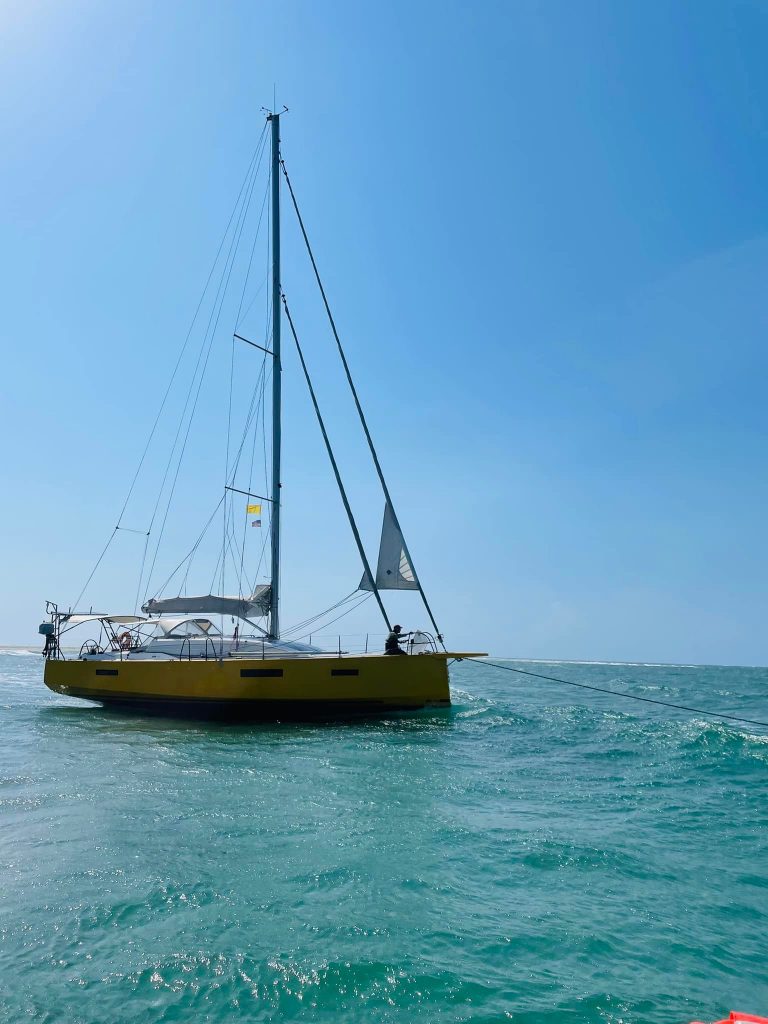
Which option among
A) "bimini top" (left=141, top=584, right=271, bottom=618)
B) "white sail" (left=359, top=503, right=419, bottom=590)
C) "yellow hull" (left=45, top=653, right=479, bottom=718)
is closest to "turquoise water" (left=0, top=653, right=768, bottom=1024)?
"yellow hull" (left=45, top=653, right=479, bottom=718)

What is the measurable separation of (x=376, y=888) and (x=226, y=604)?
1509 centimetres

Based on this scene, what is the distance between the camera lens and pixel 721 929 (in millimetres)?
5902

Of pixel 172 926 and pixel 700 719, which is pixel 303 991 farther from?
pixel 700 719

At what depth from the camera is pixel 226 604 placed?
20.8 metres

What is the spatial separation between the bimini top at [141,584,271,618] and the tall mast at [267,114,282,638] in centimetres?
31

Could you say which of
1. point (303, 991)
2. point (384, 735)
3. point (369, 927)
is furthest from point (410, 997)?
point (384, 735)

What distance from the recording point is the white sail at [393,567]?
18.7 m

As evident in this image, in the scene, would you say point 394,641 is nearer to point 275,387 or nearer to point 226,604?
point 226,604

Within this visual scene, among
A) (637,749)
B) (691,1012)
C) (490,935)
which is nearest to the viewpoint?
(691,1012)

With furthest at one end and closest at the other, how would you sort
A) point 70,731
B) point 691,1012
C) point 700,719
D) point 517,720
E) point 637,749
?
point 700,719
point 517,720
point 70,731
point 637,749
point 691,1012

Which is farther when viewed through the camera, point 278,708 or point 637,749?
point 278,708

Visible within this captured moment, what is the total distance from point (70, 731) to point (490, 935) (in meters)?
14.7

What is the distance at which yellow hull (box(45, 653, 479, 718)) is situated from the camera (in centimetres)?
1719

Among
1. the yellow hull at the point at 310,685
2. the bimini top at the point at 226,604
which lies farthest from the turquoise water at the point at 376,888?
the bimini top at the point at 226,604
